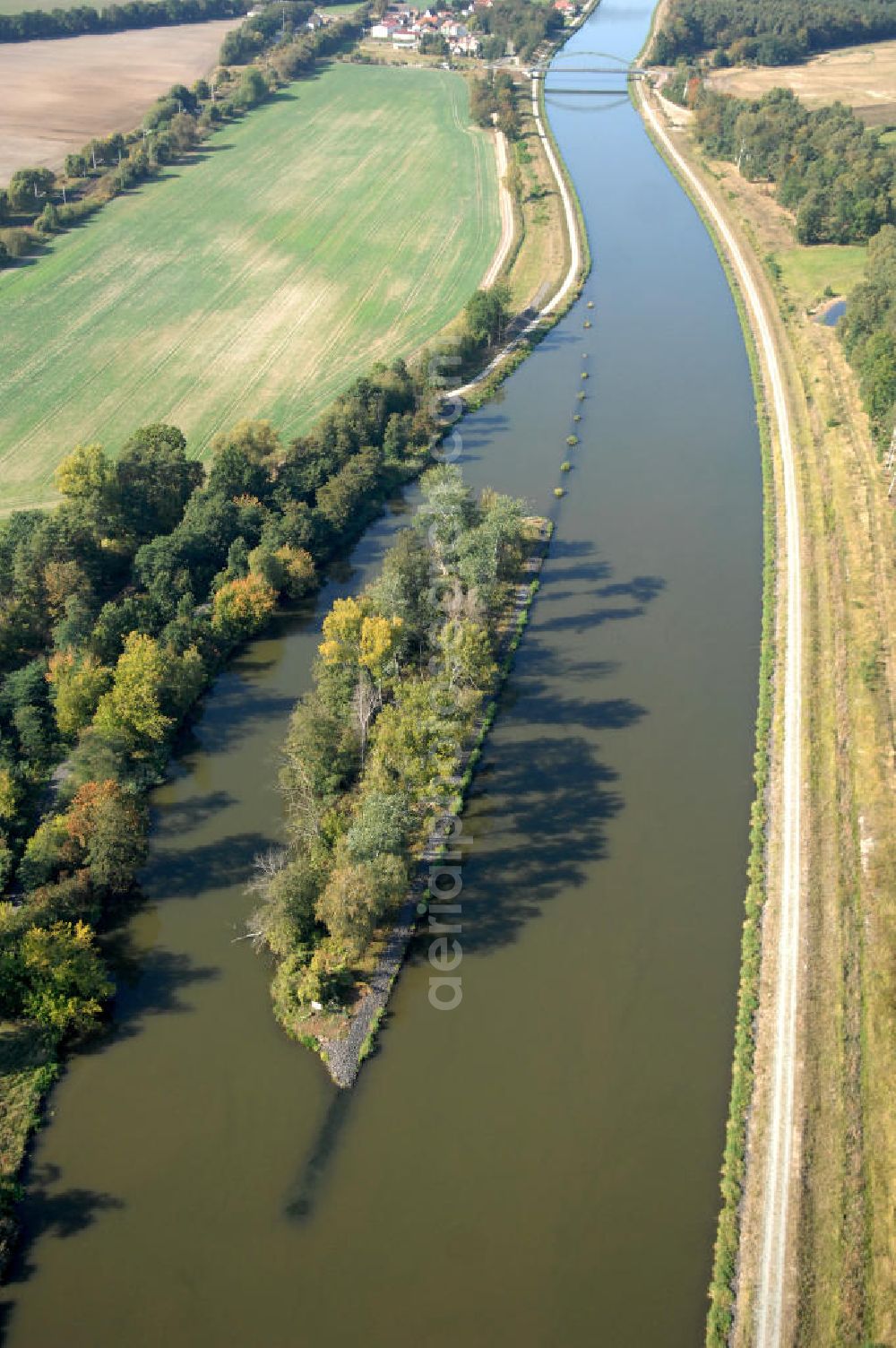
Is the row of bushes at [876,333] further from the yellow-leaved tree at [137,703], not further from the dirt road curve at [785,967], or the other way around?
the yellow-leaved tree at [137,703]

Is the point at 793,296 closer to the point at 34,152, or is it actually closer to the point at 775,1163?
the point at 775,1163

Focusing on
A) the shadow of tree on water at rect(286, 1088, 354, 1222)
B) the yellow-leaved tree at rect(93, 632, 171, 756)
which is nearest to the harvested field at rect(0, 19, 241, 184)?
the yellow-leaved tree at rect(93, 632, 171, 756)

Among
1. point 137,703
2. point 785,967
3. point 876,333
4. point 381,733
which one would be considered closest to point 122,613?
point 137,703

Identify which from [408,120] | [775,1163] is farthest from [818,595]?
[408,120]

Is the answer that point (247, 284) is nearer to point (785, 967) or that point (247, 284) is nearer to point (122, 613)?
point (122, 613)

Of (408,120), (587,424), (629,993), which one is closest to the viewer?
(629,993)
